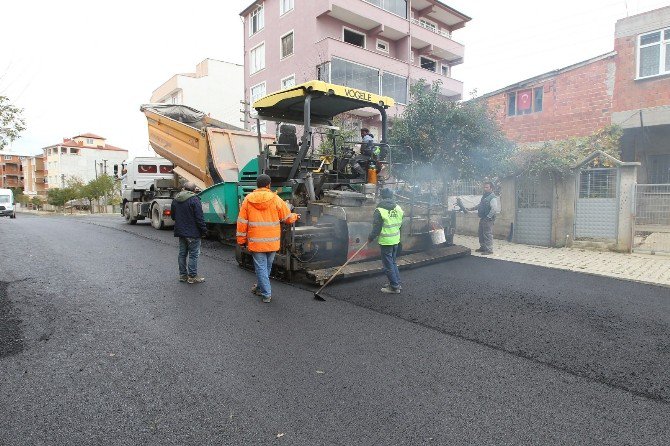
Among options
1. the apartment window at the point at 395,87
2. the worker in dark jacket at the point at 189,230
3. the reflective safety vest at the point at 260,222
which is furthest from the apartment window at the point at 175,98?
the reflective safety vest at the point at 260,222

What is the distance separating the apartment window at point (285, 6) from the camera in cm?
2484

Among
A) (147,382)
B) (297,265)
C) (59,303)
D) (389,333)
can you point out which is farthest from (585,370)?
(59,303)

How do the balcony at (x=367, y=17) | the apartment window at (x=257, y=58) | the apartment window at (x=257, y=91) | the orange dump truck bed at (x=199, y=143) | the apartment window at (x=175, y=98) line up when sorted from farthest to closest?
the apartment window at (x=175, y=98) < the apartment window at (x=257, y=58) < the apartment window at (x=257, y=91) < the balcony at (x=367, y=17) < the orange dump truck bed at (x=199, y=143)

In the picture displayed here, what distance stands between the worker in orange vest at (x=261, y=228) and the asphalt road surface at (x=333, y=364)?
0.39 meters

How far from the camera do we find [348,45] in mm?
21781

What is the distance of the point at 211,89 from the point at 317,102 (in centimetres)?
3835

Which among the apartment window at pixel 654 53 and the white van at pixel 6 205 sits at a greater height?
the apartment window at pixel 654 53

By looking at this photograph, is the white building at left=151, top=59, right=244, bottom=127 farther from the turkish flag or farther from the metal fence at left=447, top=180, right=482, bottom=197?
the metal fence at left=447, top=180, right=482, bottom=197

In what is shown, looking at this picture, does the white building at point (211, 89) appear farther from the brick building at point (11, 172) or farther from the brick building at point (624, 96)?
the brick building at point (11, 172)

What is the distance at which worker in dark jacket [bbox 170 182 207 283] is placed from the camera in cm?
617

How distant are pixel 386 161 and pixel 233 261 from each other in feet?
11.0

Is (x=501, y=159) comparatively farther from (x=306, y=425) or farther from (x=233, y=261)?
(x=306, y=425)

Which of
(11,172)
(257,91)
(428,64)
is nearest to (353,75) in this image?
(257,91)

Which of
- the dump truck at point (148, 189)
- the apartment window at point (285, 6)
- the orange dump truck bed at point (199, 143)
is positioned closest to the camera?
the orange dump truck bed at point (199, 143)
